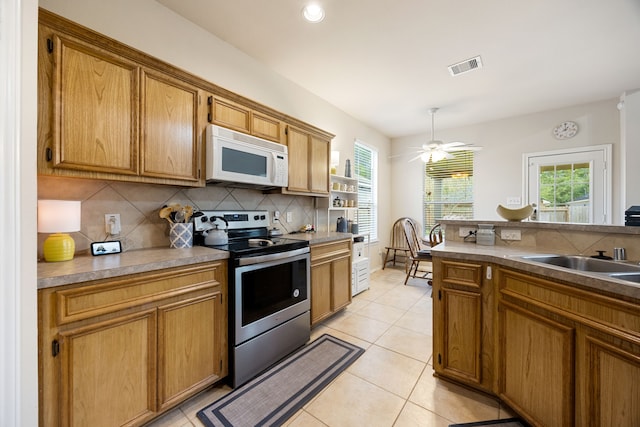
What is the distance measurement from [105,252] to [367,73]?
9.70ft

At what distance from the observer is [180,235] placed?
1.84m

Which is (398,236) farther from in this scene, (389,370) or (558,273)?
(558,273)

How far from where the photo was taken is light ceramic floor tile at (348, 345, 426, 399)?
5.86 feet

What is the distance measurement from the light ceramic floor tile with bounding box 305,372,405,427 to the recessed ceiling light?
278 cm

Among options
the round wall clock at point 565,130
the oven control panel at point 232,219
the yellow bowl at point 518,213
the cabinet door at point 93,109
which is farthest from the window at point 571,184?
the cabinet door at point 93,109

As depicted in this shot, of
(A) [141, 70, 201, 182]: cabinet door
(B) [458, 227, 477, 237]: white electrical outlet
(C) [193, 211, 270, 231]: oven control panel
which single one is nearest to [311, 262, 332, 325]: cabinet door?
(C) [193, 211, 270, 231]: oven control panel

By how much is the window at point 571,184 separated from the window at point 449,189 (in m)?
0.88

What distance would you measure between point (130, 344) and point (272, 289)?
0.90m

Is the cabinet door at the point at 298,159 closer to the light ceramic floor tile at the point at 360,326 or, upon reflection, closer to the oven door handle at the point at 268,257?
the oven door handle at the point at 268,257

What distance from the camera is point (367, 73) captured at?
2900mm

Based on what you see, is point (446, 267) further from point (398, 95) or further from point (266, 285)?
point (398, 95)

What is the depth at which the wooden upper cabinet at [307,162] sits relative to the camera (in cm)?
263

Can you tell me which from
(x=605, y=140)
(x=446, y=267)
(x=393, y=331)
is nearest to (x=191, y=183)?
(x=446, y=267)

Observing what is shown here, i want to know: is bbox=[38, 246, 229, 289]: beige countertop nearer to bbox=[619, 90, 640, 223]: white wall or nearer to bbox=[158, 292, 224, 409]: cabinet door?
bbox=[158, 292, 224, 409]: cabinet door
